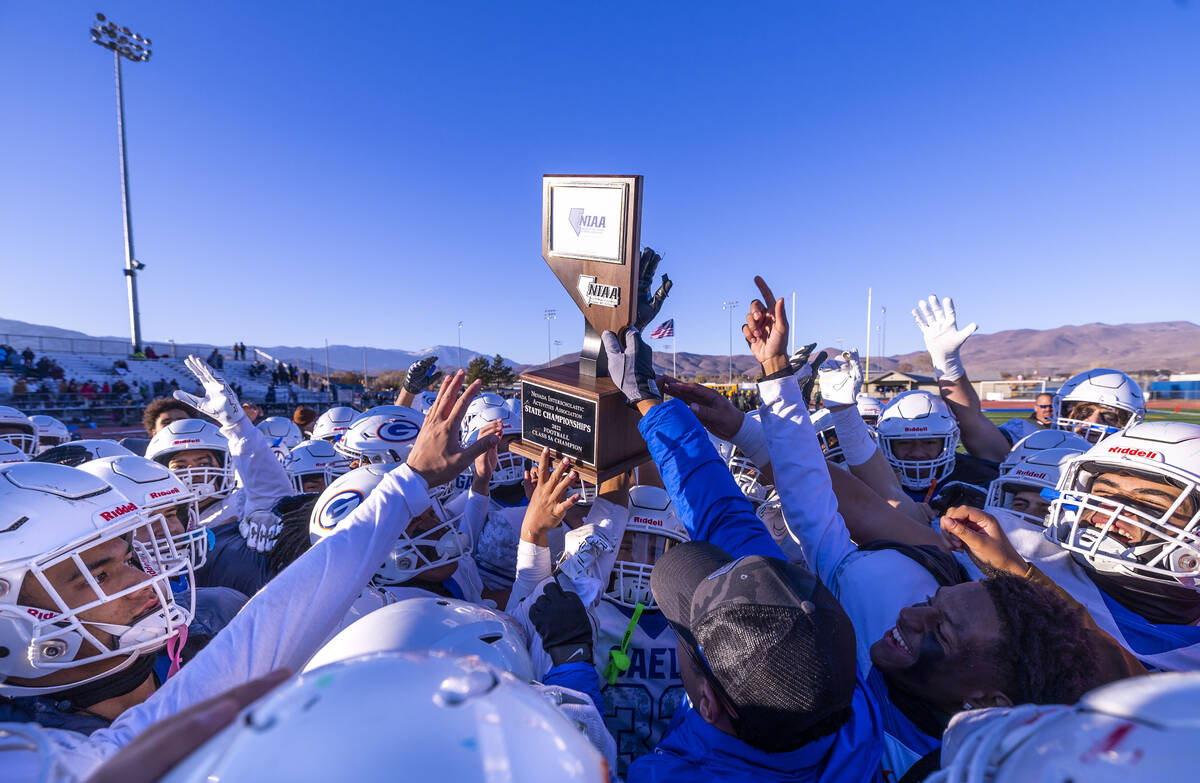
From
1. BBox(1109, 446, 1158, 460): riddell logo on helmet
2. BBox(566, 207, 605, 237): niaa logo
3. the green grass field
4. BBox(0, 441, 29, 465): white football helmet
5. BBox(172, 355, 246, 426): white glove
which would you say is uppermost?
BBox(566, 207, 605, 237): niaa logo

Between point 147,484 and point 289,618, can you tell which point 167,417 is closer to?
point 147,484

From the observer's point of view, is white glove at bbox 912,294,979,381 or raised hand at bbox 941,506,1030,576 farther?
white glove at bbox 912,294,979,381

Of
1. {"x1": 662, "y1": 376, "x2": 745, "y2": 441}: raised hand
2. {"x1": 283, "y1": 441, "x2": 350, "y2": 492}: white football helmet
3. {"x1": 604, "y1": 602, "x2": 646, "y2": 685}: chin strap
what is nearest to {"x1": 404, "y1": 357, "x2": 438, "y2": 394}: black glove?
{"x1": 283, "y1": 441, "x2": 350, "y2": 492}: white football helmet

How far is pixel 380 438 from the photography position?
15.2 ft

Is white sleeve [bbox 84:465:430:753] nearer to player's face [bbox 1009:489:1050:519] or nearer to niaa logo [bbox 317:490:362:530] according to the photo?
niaa logo [bbox 317:490:362:530]

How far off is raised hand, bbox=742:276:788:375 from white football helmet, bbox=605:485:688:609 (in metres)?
0.90

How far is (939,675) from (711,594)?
2.55 ft

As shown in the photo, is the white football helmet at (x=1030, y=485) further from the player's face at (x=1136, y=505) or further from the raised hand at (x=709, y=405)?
the raised hand at (x=709, y=405)

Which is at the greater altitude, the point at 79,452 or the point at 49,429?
the point at 79,452

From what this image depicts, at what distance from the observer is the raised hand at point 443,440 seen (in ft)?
6.89

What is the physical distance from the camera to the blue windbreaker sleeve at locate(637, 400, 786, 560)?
2.03m

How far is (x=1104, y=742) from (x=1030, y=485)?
11.4 ft

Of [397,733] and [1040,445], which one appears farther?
[1040,445]

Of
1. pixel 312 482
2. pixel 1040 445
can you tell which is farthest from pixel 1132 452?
pixel 312 482
